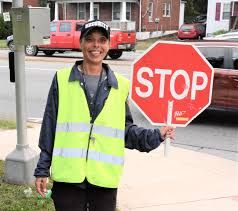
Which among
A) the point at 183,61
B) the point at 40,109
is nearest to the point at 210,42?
the point at 40,109

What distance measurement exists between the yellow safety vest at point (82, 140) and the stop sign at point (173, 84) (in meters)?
0.32

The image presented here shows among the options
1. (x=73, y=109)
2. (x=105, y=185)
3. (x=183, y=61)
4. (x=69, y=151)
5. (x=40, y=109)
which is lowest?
(x=40, y=109)

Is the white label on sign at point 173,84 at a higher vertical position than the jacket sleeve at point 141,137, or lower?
higher

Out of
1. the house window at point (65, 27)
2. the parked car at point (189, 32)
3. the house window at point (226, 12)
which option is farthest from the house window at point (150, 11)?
the house window at point (65, 27)

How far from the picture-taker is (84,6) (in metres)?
39.9

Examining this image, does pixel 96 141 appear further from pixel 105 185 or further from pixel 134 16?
pixel 134 16

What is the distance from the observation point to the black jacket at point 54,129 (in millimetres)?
2814

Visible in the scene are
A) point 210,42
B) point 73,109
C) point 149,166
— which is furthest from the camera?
point 210,42

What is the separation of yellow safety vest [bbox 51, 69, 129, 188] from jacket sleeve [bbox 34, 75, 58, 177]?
0.14 ft

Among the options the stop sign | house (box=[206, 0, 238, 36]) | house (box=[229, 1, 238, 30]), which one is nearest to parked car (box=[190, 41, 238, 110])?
the stop sign

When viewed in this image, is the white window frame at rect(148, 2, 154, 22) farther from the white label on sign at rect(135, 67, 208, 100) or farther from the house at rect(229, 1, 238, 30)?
the white label on sign at rect(135, 67, 208, 100)

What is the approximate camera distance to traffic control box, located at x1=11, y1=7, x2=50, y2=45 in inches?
185

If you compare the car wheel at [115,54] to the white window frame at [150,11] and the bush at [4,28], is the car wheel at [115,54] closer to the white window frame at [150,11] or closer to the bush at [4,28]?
the bush at [4,28]

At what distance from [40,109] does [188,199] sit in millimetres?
5850
